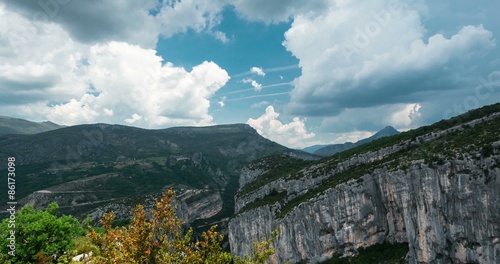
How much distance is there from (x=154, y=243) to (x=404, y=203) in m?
71.7

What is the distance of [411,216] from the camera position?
2766 inches

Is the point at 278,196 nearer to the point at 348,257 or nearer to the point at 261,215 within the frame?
the point at 261,215

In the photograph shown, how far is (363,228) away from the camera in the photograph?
84438mm

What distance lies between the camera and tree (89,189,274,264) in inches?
512

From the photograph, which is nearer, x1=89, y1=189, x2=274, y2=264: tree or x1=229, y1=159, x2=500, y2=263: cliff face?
x1=89, y1=189, x2=274, y2=264: tree

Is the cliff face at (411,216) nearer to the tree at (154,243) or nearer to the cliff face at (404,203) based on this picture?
the cliff face at (404,203)

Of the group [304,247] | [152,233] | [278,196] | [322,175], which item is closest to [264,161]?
[278,196]

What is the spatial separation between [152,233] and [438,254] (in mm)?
69640

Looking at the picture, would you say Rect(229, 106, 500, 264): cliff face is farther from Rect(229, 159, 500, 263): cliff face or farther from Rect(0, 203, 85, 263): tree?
Rect(0, 203, 85, 263): tree

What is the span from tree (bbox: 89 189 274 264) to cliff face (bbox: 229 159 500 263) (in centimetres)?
5952

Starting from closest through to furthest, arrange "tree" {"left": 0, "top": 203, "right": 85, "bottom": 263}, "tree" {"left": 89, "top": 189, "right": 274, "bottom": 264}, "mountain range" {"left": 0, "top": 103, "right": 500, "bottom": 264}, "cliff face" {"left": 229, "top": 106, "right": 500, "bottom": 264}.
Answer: "tree" {"left": 89, "top": 189, "right": 274, "bottom": 264}
"tree" {"left": 0, "top": 203, "right": 85, "bottom": 263}
"cliff face" {"left": 229, "top": 106, "right": 500, "bottom": 264}
"mountain range" {"left": 0, "top": 103, "right": 500, "bottom": 264}

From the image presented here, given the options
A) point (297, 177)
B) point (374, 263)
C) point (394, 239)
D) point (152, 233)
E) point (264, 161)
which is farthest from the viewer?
point (264, 161)

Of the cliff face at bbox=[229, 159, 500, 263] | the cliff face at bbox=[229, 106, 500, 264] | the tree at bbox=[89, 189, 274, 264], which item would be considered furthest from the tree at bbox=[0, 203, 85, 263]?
the cliff face at bbox=[229, 159, 500, 263]

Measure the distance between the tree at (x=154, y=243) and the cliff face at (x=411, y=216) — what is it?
59.5 metres
